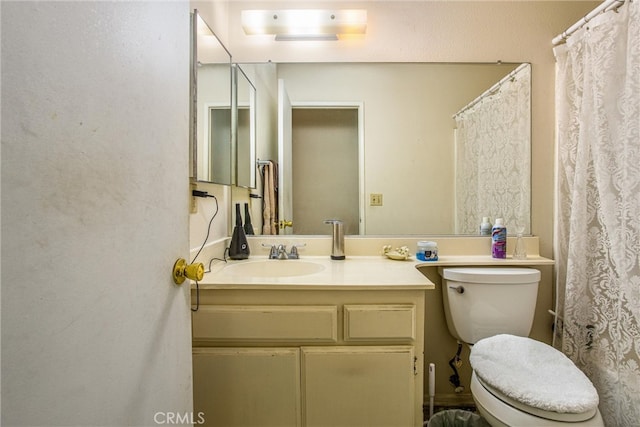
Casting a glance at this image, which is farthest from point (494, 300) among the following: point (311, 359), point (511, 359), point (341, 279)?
point (311, 359)

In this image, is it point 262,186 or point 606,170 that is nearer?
point 606,170

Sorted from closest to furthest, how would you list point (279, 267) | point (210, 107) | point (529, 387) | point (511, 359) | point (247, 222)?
point (529, 387) → point (511, 359) → point (210, 107) → point (279, 267) → point (247, 222)

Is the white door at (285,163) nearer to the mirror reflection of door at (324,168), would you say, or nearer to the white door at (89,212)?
the mirror reflection of door at (324,168)

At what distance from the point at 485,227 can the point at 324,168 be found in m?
0.92

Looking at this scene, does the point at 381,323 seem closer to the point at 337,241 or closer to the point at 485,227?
the point at 337,241

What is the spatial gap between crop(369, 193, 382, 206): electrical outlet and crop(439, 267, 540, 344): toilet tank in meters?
0.50

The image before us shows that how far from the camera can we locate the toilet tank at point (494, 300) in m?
1.24

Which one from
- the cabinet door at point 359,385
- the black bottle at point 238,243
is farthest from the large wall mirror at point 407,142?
the cabinet door at point 359,385

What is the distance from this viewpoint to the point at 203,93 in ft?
3.69

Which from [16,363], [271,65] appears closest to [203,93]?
[271,65]

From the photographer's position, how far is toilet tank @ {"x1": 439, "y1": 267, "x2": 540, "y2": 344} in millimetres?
1243

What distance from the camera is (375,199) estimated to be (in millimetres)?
1504

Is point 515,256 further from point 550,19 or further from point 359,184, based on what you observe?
point 550,19

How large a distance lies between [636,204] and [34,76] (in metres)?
1.56
